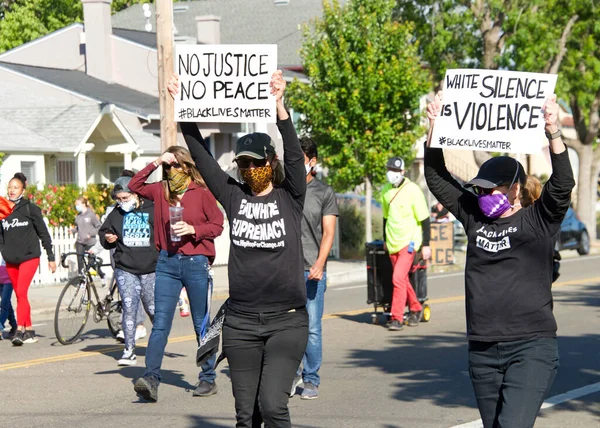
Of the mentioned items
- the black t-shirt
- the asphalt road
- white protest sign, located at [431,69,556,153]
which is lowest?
the asphalt road

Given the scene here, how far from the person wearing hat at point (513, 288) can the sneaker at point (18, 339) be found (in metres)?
7.97

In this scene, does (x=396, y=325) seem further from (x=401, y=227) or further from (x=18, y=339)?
(x=18, y=339)

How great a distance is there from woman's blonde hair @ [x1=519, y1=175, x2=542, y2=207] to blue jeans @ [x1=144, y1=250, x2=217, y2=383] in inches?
108

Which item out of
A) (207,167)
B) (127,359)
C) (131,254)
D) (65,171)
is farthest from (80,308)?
(65,171)

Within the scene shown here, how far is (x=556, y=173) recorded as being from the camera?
17.7 ft

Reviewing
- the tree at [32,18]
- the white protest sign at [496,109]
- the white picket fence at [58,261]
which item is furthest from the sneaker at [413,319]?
the tree at [32,18]

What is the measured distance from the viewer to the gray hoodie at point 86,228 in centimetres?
2073

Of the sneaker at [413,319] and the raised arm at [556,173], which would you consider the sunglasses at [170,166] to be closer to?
the raised arm at [556,173]

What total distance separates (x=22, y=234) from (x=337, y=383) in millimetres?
4702

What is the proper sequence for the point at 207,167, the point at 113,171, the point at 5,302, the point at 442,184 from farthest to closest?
the point at 113,171 → the point at 5,302 → the point at 207,167 → the point at 442,184

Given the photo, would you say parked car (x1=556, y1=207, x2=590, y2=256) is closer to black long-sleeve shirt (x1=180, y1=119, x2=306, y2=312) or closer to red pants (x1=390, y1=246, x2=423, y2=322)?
red pants (x1=390, y1=246, x2=423, y2=322)

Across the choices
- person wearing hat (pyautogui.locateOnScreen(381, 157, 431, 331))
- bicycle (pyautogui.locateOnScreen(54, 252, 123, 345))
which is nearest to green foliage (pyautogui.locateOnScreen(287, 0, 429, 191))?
person wearing hat (pyautogui.locateOnScreen(381, 157, 431, 331))

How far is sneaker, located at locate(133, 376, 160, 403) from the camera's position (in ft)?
27.8

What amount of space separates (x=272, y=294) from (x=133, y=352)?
530 centimetres
